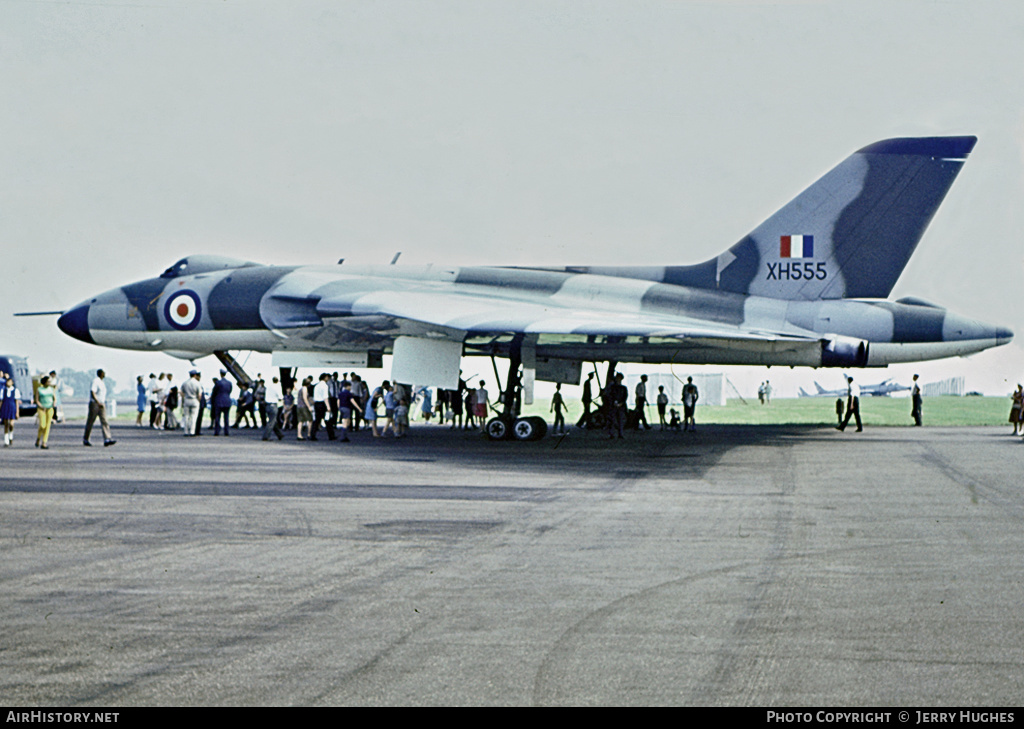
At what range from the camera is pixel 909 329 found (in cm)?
2350

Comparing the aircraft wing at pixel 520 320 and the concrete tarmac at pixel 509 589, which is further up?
the aircraft wing at pixel 520 320

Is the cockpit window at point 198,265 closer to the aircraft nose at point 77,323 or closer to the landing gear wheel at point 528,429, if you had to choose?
the aircraft nose at point 77,323

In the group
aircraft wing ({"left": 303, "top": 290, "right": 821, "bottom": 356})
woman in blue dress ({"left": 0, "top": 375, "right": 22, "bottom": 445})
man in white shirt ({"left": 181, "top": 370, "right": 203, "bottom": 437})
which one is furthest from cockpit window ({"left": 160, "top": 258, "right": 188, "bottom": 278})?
woman in blue dress ({"left": 0, "top": 375, "right": 22, "bottom": 445})

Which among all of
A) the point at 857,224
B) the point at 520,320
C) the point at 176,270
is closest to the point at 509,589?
the point at 520,320

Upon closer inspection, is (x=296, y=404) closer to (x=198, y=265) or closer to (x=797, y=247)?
(x=198, y=265)

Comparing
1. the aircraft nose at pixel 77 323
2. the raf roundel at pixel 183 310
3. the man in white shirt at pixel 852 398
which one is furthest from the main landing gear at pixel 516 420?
the aircraft nose at pixel 77 323

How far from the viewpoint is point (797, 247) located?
24109 millimetres

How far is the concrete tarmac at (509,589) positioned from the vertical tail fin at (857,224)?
30.8 feet

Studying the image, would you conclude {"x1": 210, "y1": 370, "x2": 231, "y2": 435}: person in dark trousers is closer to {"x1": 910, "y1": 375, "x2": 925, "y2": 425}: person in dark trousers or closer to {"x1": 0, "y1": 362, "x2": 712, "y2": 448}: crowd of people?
{"x1": 0, "y1": 362, "x2": 712, "y2": 448}: crowd of people

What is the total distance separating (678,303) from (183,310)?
12872 mm

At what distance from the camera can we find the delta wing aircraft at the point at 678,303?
74.5ft

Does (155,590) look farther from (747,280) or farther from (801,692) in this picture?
(747,280)

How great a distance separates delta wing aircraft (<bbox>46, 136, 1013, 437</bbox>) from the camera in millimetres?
22719
